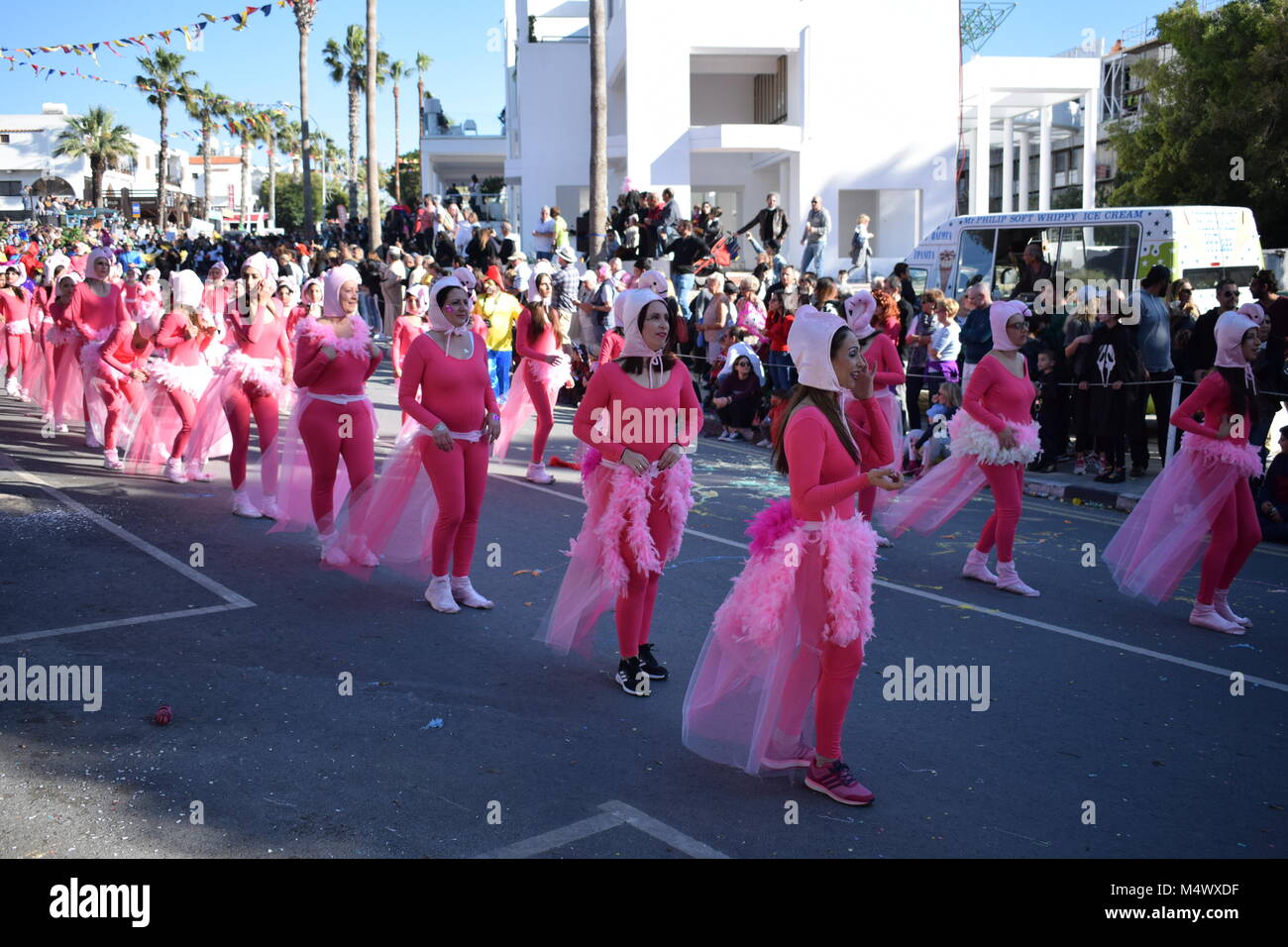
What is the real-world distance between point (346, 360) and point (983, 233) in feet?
36.3

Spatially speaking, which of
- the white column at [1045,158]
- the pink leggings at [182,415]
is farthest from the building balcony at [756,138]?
the pink leggings at [182,415]

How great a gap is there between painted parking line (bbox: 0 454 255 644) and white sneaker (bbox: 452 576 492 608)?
4.06ft

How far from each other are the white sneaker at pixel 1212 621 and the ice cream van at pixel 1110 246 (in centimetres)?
789

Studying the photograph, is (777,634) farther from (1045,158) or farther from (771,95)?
(771,95)

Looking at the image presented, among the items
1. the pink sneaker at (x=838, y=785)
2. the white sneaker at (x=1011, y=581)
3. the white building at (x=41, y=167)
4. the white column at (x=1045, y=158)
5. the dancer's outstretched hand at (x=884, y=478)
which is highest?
the white building at (x=41, y=167)

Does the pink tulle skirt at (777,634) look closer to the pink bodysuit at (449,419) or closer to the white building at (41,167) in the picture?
the pink bodysuit at (449,419)

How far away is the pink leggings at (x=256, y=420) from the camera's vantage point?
31.8 feet

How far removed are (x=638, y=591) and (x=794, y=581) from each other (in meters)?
1.45

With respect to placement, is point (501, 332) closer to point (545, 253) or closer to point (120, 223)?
point (545, 253)

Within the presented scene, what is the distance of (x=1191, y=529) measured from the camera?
24.2ft

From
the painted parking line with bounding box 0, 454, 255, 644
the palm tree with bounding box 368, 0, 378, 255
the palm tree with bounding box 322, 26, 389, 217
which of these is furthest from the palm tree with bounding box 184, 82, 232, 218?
the painted parking line with bounding box 0, 454, 255, 644

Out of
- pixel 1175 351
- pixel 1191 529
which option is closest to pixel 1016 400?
pixel 1191 529

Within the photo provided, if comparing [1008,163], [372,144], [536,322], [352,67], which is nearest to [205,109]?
[352,67]

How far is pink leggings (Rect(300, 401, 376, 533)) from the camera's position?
805 cm
